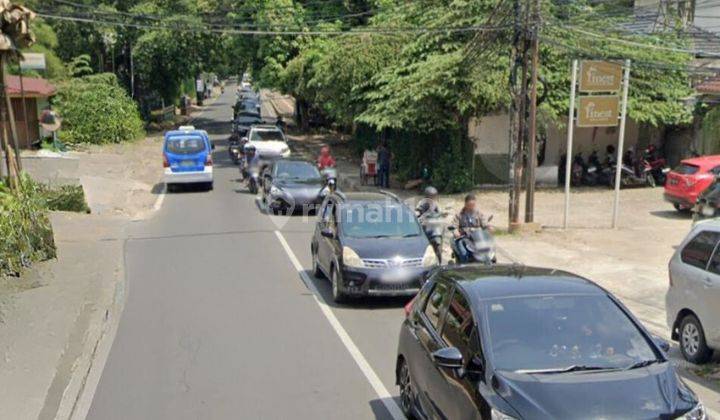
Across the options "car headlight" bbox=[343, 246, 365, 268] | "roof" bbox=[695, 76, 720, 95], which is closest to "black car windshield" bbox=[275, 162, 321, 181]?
"car headlight" bbox=[343, 246, 365, 268]

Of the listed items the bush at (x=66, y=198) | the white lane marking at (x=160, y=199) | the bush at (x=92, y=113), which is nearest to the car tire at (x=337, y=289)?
the bush at (x=66, y=198)

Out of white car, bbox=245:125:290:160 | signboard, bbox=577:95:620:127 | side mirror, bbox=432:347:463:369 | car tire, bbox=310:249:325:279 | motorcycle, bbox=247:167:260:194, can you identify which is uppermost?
signboard, bbox=577:95:620:127

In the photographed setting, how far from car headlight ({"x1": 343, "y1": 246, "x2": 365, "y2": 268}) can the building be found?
25.7 m

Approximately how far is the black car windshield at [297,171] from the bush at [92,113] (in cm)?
2029

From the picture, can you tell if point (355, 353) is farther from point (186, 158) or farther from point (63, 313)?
point (186, 158)

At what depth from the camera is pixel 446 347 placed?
6160 mm

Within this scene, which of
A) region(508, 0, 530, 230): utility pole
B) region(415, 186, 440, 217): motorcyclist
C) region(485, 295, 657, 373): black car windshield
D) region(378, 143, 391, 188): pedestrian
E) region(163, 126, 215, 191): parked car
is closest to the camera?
region(485, 295, 657, 373): black car windshield

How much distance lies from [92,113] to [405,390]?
120 ft

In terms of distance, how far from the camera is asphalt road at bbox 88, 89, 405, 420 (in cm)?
784

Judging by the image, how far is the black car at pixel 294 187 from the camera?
22.0m

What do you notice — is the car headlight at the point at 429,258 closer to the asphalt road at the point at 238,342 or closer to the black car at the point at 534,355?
the asphalt road at the point at 238,342

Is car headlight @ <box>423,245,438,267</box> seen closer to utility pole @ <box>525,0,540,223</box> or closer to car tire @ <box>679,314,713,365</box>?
car tire @ <box>679,314,713,365</box>

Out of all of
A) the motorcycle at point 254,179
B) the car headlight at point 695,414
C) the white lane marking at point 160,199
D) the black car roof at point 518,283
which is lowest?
the white lane marking at point 160,199

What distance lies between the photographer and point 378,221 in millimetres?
12906
